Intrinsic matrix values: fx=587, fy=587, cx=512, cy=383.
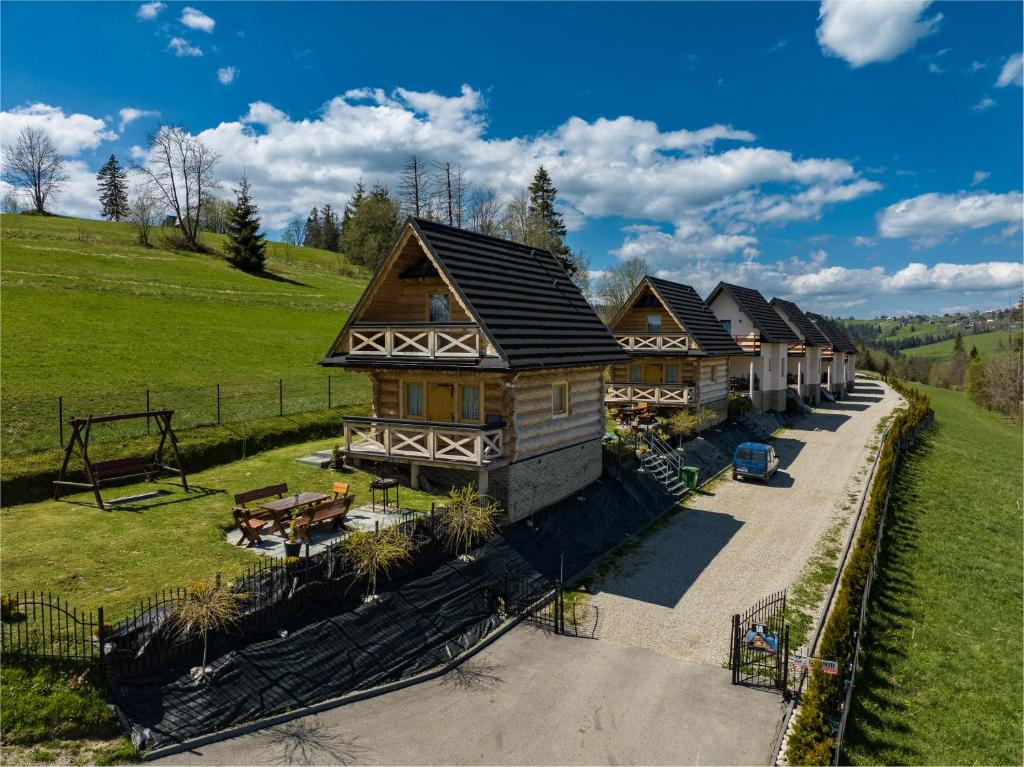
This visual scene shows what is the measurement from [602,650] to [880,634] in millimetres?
7454

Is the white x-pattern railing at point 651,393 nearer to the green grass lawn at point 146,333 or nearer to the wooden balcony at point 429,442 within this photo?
the green grass lawn at point 146,333

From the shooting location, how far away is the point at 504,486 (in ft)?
58.0

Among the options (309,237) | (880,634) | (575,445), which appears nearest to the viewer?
(880,634)

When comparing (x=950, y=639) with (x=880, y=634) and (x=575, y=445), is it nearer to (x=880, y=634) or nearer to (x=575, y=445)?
(x=880, y=634)

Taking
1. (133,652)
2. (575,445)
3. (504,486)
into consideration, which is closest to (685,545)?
(575,445)

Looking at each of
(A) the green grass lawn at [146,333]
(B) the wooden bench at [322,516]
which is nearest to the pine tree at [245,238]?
(A) the green grass lawn at [146,333]

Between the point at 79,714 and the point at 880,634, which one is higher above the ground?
the point at 79,714

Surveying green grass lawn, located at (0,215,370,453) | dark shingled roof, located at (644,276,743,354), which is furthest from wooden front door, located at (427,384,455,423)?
dark shingled roof, located at (644,276,743,354)

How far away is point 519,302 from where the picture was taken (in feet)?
64.1

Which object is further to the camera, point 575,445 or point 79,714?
point 575,445

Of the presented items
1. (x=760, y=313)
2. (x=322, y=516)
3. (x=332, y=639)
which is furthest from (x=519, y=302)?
(x=760, y=313)

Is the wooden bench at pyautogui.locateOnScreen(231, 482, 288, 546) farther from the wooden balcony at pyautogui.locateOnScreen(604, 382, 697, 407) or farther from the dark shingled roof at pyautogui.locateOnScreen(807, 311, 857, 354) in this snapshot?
the dark shingled roof at pyautogui.locateOnScreen(807, 311, 857, 354)

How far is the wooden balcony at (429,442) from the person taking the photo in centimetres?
1691

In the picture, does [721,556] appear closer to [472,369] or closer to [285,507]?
[472,369]
